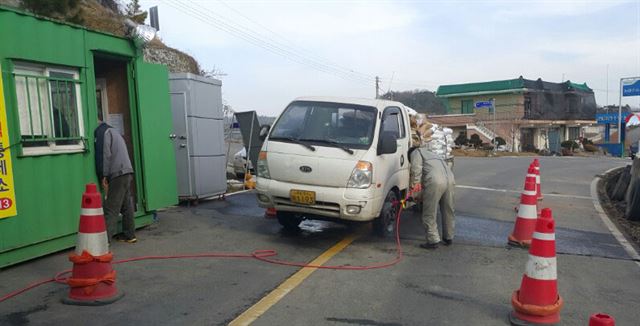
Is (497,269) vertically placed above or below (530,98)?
below

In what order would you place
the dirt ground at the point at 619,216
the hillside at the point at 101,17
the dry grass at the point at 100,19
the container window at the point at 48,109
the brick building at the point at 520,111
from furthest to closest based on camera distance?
the brick building at the point at 520,111 < the dry grass at the point at 100,19 < the hillside at the point at 101,17 < the dirt ground at the point at 619,216 < the container window at the point at 48,109

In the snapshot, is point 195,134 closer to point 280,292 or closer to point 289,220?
point 289,220

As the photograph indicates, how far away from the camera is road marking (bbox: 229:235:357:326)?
Answer: 430 centimetres

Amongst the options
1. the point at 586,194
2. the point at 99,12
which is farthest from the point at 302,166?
the point at 99,12

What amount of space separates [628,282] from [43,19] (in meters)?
7.39

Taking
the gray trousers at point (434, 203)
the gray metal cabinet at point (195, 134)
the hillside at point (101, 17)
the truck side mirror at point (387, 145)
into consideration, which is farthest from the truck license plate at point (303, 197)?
the hillside at point (101, 17)

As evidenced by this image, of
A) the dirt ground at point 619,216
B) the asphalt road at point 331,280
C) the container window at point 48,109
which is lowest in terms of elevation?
the dirt ground at point 619,216

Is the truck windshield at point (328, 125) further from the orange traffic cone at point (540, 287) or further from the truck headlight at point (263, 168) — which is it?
the orange traffic cone at point (540, 287)

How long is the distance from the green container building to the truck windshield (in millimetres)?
2208

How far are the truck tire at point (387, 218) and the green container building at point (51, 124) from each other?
3494 millimetres

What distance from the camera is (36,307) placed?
4.47 m

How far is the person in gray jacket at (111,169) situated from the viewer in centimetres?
643

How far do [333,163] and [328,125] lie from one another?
2.72 ft

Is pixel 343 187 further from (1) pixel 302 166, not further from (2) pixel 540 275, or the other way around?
(2) pixel 540 275
